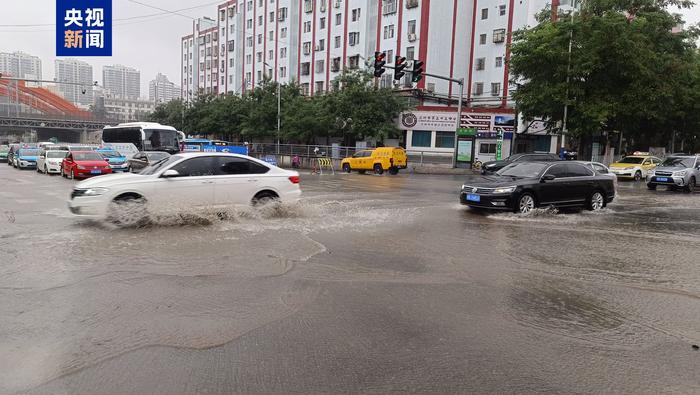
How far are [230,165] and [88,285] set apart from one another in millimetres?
5232

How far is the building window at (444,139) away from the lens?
148 ft

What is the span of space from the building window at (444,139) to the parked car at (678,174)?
22.9 m

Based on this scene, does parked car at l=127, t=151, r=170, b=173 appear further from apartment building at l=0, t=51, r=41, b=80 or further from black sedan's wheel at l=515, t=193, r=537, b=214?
apartment building at l=0, t=51, r=41, b=80

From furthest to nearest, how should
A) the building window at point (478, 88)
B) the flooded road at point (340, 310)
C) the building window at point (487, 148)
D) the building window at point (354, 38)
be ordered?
the building window at point (354, 38)
the building window at point (478, 88)
the building window at point (487, 148)
the flooded road at point (340, 310)

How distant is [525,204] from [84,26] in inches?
656

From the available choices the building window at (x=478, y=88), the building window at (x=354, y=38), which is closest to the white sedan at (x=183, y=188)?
the building window at (x=478, y=88)

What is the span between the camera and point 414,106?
45125 mm

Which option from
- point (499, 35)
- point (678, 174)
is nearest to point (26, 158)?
point (678, 174)

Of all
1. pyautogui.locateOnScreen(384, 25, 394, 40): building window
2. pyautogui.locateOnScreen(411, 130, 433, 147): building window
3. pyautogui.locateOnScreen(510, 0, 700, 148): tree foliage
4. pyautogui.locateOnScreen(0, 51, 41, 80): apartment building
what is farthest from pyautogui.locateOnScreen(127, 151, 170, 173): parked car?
pyautogui.locateOnScreen(0, 51, 41, 80): apartment building

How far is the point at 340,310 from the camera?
5.16 metres

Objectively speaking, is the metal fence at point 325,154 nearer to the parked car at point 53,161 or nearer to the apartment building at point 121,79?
the parked car at point 53,161

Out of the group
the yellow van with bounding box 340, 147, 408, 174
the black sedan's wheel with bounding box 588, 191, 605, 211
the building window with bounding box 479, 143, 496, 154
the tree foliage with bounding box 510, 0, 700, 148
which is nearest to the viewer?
the black sedan's wheel with bounding box 588, 191, 605, 211

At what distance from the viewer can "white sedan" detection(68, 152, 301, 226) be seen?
962cm

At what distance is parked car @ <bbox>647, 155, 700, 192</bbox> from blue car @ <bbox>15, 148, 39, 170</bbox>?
108 ft
